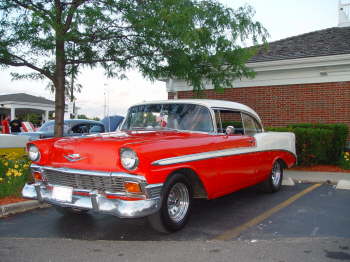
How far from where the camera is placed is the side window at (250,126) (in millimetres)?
6258

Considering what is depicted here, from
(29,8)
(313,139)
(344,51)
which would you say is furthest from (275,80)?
(29,8)

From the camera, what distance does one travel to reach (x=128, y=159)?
395cm

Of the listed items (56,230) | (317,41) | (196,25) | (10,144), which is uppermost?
(317,41)

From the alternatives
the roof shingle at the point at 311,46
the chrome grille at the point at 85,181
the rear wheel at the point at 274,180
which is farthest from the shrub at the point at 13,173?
the roof shingle at the point at 311,46

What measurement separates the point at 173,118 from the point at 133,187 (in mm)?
1758

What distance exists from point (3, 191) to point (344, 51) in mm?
10109

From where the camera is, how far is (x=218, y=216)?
211 inches

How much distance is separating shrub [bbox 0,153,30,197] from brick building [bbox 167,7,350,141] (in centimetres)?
537

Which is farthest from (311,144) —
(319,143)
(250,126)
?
(250,126)

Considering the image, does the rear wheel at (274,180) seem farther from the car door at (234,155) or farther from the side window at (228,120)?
the side window at (228,120)

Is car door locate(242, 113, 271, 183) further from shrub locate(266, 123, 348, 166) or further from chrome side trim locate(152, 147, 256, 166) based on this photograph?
Result: shrub locate(266, 123, 348, 166)

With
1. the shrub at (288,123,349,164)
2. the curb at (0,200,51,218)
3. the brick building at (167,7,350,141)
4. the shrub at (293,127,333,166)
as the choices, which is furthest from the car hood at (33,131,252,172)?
the shrub at (288,123,349,164)

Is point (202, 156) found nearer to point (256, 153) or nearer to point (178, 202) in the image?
point (178, 202)

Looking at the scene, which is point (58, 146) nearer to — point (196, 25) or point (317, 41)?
point (196, 25)
